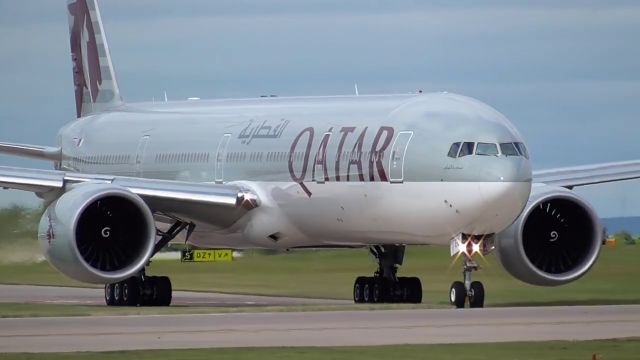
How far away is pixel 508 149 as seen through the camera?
102 feet

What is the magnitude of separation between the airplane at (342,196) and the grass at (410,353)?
9266mm

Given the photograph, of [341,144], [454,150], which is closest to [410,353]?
[454,150]

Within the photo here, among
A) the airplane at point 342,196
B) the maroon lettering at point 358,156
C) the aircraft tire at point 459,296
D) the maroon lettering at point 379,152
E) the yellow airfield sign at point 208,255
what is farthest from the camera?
the yellow airfield sign at point 208,255

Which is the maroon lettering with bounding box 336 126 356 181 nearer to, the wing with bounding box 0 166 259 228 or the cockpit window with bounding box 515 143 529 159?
the wing with bounding box 0 166 259 228

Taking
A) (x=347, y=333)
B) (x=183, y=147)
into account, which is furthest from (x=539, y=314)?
(x=183, y=147)

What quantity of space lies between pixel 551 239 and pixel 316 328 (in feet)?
34.8

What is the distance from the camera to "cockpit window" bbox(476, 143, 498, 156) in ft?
102

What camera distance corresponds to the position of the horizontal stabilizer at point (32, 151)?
4163 centimetres

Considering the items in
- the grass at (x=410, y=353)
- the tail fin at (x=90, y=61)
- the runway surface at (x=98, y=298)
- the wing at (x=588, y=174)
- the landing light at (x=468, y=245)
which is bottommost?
the grass at (x=410, y=353)

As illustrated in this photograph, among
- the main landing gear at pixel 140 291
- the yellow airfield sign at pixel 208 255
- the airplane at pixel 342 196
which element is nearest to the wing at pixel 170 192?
the airplane at pixel 342 196

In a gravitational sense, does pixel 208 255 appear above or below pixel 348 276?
above

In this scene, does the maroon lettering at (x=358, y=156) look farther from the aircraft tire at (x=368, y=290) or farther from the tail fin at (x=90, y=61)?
the tail fin at (x=90, y=61)

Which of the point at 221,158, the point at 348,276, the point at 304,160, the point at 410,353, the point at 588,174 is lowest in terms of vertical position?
the point at 410,353

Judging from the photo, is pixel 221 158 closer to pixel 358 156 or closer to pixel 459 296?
pixel 358 156
